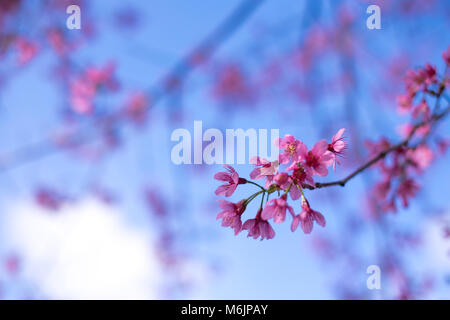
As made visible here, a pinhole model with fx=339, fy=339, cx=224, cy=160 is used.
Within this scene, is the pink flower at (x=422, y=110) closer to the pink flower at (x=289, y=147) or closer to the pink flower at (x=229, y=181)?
the pink flower at (x=289, y=147)

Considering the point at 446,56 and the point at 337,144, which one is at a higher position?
the point at 446,56

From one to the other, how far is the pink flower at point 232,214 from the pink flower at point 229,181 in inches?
2.5

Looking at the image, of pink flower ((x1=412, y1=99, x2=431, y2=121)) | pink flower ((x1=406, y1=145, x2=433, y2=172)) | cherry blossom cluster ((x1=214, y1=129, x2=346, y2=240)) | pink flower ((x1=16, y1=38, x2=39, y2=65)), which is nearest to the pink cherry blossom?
cherry blossom cluster ((x1=214, y1=129, x2=346, y2=240))

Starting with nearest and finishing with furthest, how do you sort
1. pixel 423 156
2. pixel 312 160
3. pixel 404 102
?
1. pixel 312 160
2. pixel 404 102
3. pixel 423 156

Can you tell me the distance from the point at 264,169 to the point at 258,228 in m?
0.30

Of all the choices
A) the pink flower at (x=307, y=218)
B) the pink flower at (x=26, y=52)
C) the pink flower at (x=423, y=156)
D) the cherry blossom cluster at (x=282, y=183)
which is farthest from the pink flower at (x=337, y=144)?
the pink flower at (x=26, y=52)

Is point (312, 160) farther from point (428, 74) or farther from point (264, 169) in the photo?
point (428, 74)

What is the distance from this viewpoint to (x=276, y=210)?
62.6 inches

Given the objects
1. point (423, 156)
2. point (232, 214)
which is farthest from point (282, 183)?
point (423, 156)

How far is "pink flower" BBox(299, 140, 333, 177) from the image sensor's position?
1.59 metres
